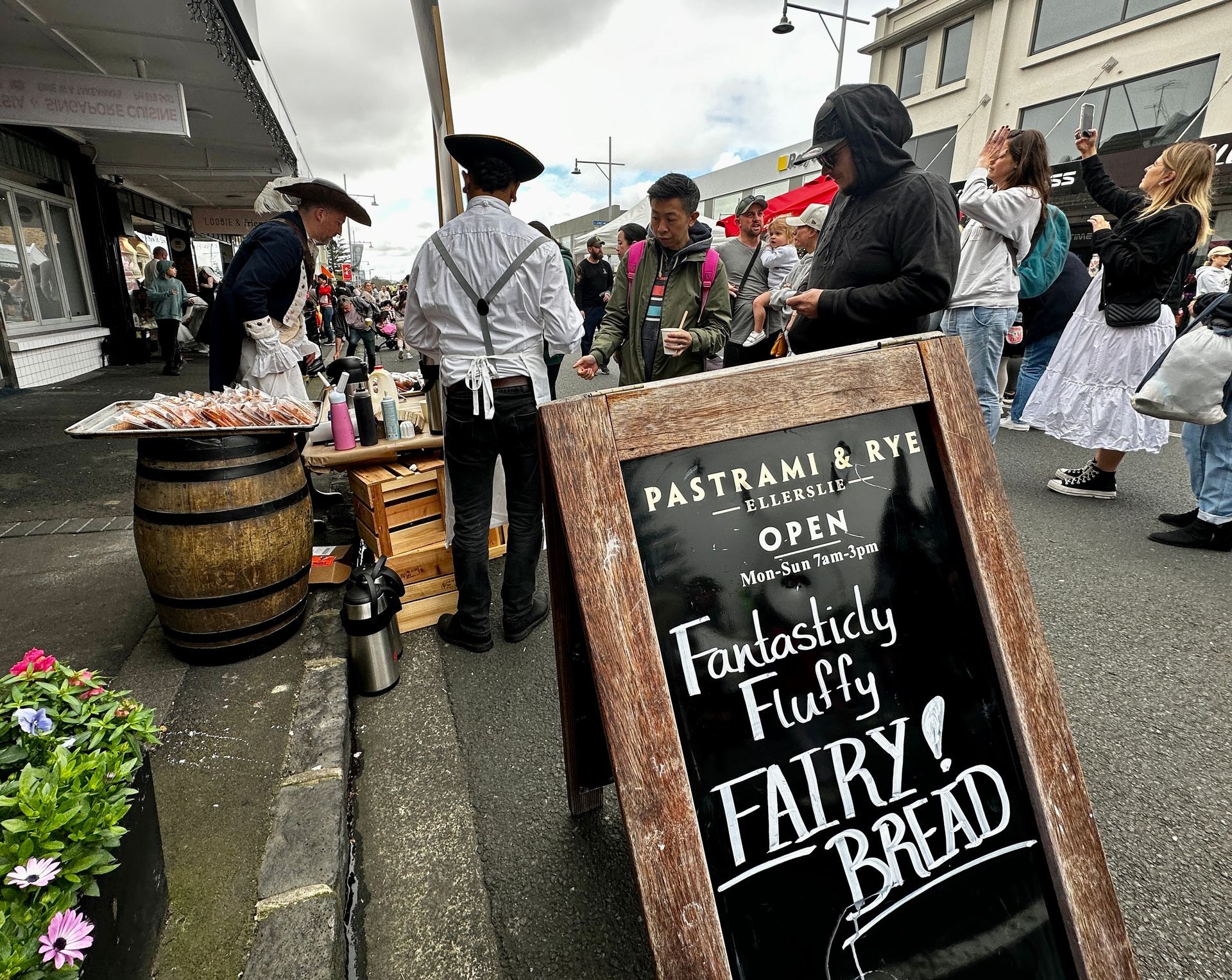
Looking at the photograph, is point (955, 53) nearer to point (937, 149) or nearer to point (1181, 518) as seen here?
point (937, 149)

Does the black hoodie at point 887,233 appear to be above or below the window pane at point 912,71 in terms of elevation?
below

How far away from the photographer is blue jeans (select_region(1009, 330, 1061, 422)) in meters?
6.20

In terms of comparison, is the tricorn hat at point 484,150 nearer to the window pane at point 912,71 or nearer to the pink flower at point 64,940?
the pink flower at point 64,940

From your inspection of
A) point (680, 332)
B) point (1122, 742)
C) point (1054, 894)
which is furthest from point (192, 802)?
point (1122, 742)

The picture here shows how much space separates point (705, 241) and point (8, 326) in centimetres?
970

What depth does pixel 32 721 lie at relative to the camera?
46.8 inches

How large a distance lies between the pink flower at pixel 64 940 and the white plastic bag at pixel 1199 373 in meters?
4.66

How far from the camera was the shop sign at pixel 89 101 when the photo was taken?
5.67 meters

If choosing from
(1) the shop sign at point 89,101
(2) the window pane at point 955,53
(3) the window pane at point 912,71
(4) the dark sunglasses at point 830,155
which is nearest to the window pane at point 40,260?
(1) the shop sign at point 89,101

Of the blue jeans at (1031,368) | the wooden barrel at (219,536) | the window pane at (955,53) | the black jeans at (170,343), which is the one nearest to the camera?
the wooden barrel at (219,536)

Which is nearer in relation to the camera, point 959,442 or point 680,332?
point 959,442

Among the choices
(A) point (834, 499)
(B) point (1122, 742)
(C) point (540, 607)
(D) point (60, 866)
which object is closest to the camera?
(D) point (60, 866)

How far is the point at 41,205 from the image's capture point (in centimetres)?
938

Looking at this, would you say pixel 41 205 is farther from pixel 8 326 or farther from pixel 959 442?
pixel 959 442
